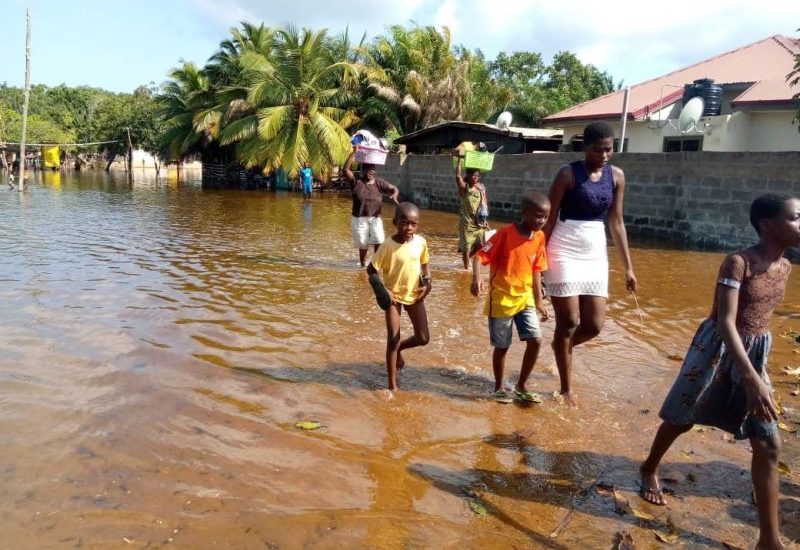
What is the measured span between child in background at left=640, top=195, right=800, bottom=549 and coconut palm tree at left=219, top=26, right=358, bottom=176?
24.0 m

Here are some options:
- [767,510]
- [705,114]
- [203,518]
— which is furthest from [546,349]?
[705,114]

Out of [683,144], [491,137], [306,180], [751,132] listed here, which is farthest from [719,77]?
[306,180]

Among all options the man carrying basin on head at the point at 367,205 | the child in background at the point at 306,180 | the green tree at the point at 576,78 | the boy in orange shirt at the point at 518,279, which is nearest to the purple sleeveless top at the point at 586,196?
the boy in orange shirt at the point at 518,279

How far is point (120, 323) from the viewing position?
618 centimetres

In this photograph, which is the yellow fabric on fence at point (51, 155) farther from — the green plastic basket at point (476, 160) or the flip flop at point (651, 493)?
the flip flop at point (651, 493)

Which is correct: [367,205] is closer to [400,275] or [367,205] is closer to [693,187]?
[400,275]

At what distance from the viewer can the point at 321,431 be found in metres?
3.84

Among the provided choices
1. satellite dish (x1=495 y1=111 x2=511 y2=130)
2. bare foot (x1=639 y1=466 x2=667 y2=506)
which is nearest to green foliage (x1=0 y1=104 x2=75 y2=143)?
satellite dish (x1=495 y1=111 x2=511 y2=130)

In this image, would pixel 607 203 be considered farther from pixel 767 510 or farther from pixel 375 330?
pixel 375 330

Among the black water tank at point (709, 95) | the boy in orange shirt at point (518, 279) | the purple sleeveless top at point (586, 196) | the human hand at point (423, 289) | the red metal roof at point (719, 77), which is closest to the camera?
the purple sleeveless top at point (586, 196)

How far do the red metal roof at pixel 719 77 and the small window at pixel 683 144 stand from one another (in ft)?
3.59

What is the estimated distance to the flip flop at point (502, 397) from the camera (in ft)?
14.2

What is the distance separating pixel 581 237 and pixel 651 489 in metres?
1.64

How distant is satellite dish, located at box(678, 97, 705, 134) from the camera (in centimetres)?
1554
